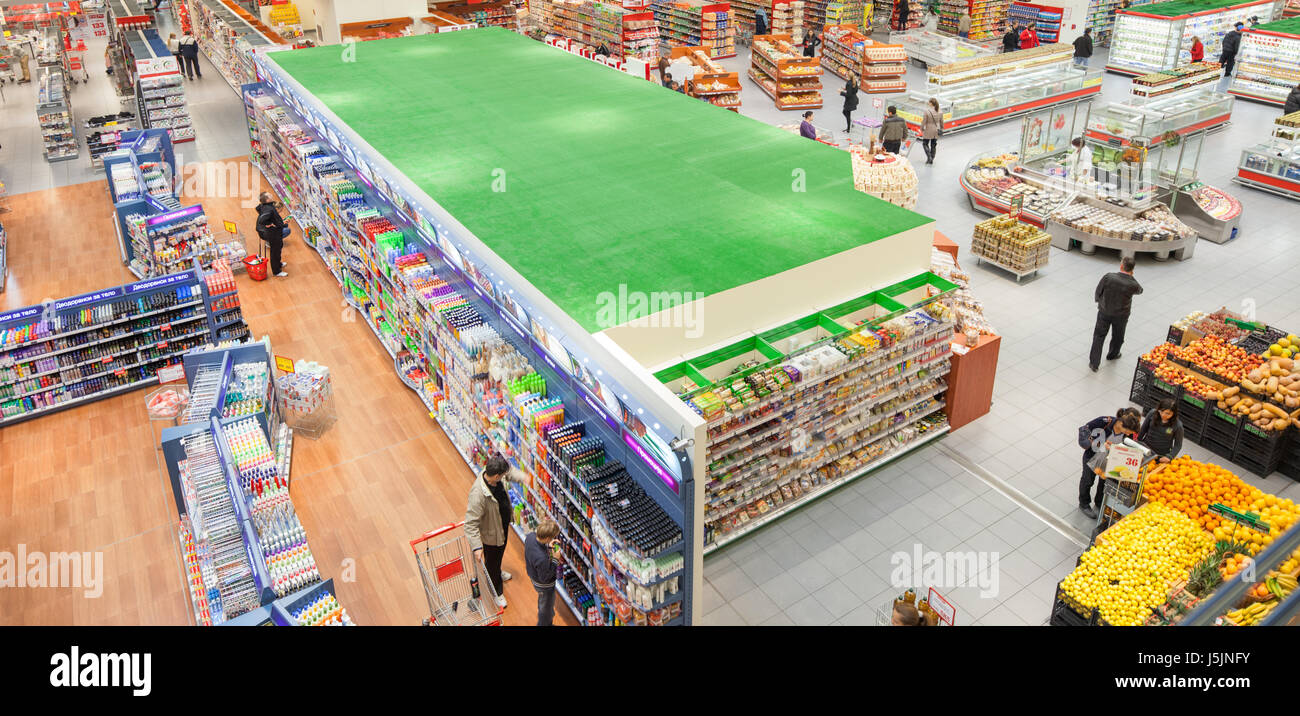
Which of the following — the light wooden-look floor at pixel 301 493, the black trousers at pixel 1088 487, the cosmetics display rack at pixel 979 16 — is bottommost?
the light wooden-look floor at pixel 301 493

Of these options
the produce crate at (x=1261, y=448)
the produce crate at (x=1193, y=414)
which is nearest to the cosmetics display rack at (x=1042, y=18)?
the produce crate at (x=1193, y=414)

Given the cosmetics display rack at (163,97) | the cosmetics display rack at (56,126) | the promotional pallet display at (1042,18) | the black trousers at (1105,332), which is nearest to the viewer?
the black trousers at (1105,332)

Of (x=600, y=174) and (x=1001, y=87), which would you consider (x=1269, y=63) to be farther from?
(x=600, y=174)

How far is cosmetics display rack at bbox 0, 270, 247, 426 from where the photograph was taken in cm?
1068

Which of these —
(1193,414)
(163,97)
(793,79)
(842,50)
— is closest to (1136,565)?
(1193,414)

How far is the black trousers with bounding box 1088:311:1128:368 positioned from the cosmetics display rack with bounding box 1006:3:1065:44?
1857 centimetres

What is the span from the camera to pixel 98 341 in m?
10.9

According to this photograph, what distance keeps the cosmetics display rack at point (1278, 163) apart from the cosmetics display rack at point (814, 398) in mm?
11202

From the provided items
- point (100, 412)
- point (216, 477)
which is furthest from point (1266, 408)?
point (100, 412)

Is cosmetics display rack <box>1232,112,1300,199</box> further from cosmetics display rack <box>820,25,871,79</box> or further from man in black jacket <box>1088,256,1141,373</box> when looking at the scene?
cosmetics display rack <box>820,25,871,79</box>

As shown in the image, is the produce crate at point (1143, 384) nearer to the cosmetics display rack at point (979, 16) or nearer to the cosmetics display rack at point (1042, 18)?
the cosmetics display rack at point (1042, 18)

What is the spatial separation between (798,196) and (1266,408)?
5362 mm

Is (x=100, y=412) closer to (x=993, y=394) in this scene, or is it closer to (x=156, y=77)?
(x=993, y=394)

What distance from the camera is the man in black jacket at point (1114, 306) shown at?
10578 millimetres
